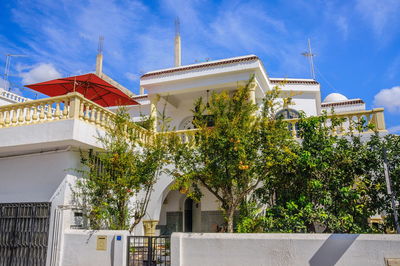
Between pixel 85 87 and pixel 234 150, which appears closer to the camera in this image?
pixel 234 150

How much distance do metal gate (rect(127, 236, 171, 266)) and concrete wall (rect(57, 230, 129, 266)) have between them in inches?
8.2

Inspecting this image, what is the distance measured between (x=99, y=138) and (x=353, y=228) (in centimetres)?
691

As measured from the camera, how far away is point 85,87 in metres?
10.5

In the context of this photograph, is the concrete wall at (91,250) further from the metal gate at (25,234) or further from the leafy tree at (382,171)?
the leafy tree at (382,171)

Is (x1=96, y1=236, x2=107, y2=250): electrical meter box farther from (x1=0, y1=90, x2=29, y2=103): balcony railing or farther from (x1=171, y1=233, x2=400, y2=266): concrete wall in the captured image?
(x1=0, y1=90, x2=29, y2=103): balcony railing

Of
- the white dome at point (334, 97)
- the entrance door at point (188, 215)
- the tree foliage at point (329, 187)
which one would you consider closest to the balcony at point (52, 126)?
the tree foliage at point (329, 187)

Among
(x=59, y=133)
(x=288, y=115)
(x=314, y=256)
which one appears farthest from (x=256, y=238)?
(x=288, y=115)

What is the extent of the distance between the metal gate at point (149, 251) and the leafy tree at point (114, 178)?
1.34 metres

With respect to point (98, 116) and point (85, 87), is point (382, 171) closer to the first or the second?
point (98, 116)

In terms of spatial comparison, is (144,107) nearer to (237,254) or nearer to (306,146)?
(306,146)

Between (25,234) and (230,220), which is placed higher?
(230,220)

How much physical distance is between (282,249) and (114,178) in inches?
192

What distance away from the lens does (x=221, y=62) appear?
43.8 feet

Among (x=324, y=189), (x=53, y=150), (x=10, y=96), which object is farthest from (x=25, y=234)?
(x=324, y=189)
